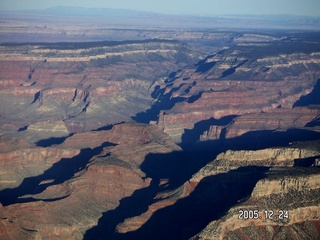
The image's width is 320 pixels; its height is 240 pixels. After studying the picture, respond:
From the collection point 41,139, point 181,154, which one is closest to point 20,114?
point 41,139

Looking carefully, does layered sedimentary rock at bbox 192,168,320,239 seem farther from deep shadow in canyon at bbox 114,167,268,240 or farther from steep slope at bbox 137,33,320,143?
steep slope at bbox 137,33,320,143

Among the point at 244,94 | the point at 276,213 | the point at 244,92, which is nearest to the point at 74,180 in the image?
the point at 276,213

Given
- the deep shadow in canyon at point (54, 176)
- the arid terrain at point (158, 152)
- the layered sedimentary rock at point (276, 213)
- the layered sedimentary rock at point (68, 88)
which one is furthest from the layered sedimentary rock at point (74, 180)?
the layered sedimentary rock at point (68, 88)

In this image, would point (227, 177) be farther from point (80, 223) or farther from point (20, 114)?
point (20, 114)

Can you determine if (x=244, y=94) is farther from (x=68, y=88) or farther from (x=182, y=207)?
(x=182, y=207)

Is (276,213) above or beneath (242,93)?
above
